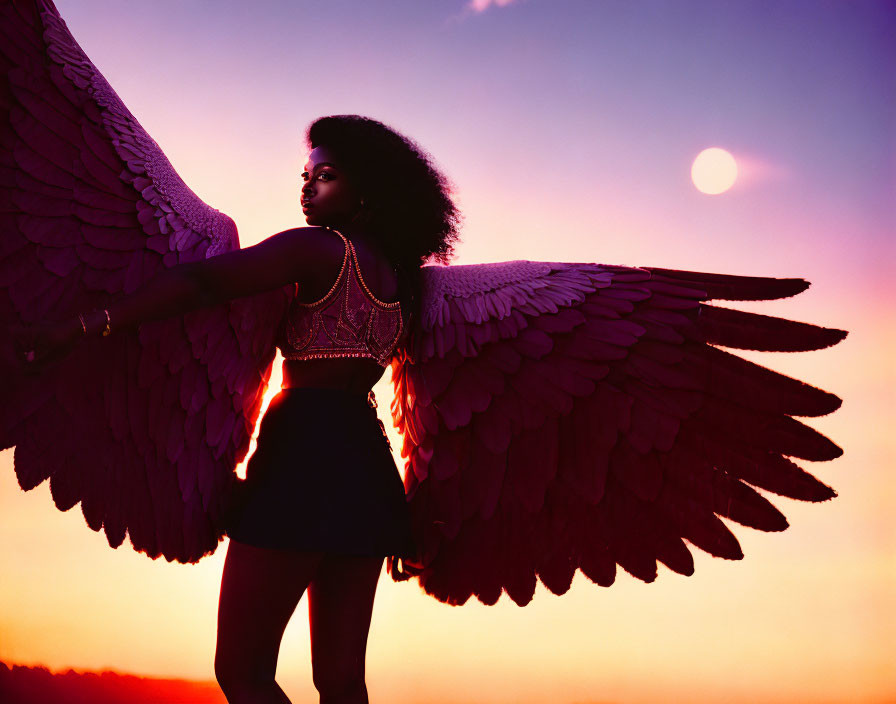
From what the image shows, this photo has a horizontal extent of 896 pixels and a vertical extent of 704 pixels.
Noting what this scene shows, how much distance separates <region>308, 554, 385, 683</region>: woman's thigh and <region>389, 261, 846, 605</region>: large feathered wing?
26 cm

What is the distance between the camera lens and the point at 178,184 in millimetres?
1676

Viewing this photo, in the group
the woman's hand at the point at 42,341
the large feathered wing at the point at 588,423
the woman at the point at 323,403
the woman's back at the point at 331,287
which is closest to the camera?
the woman's hand at the point at 42,341

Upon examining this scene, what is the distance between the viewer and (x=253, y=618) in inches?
56.0

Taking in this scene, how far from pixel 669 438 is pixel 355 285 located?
81 centimetres

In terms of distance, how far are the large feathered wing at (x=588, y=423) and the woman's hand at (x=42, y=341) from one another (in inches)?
31.6

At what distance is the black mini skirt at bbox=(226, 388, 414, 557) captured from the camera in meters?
1.44

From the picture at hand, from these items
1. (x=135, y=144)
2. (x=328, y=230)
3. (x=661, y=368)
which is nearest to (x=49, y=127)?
(x=135, y=144)

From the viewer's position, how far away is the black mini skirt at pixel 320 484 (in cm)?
144

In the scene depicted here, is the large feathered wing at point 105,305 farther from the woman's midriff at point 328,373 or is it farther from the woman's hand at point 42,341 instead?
the woman's hand at point 42,341

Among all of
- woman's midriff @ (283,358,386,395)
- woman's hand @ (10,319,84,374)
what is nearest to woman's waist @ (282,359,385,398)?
woman's midriff @ (283,358,386,395)

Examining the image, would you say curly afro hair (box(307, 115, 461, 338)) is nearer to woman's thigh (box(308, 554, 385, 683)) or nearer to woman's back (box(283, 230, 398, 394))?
woman's back (box(283, 230, 398, 394))

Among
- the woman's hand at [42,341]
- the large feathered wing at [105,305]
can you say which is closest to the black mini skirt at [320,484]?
the large feathered wing at [105,305]

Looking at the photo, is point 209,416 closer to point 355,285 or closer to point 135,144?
point 355,285

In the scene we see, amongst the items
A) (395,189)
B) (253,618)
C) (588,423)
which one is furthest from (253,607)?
(395,189)
